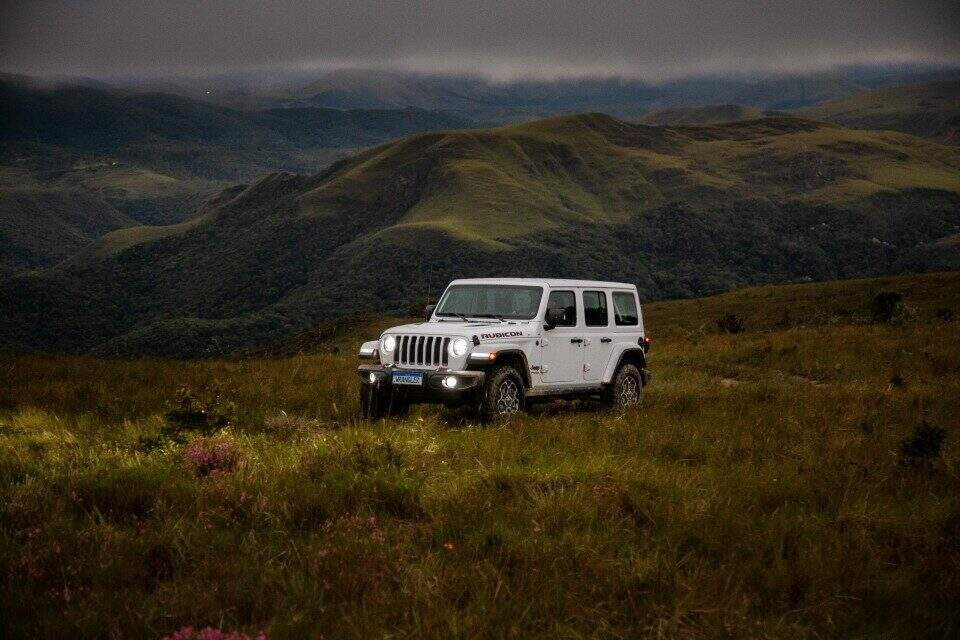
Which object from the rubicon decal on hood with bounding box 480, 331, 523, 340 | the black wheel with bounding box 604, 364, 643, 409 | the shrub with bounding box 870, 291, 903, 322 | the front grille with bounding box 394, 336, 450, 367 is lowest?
the shrub with bounding box 870, 291, 903, 322

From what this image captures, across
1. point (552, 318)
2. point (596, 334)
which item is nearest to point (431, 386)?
point (552, 318)

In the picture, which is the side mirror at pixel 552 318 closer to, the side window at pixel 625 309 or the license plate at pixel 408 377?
the side window at pixel 625 309

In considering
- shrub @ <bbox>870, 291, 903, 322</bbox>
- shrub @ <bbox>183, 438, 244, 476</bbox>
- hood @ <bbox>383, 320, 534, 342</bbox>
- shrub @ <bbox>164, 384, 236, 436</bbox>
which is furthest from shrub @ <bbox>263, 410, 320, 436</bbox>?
shrub @ <bbox>870, 291, 903, 322</bbox>

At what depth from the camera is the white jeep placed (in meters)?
12.1

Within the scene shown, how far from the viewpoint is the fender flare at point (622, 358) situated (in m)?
14.7

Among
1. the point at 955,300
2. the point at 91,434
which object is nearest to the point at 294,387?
the point at 91,434

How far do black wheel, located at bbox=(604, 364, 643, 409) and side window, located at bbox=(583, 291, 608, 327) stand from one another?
0.99 meters

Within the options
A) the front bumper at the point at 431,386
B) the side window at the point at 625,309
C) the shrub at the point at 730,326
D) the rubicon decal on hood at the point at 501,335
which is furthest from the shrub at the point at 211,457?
the shrub at the point at 730,326

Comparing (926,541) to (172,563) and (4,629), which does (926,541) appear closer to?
(172,563)

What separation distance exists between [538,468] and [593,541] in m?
2.14

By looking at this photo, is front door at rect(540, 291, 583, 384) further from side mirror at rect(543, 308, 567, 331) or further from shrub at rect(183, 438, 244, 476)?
shrub at rect(183, 438, 244, 476)

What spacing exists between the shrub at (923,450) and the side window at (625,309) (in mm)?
7052

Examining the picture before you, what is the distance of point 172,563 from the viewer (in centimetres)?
535

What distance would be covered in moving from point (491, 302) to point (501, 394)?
2.15 meters
